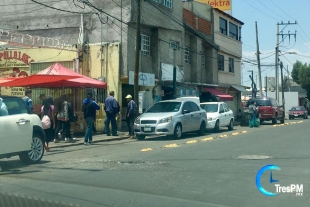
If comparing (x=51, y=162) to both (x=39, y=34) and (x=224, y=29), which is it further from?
(x=224, y=29)

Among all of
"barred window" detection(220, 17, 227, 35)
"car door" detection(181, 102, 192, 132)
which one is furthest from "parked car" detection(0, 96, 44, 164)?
"barred window" detection(220, 17, 227, 35)

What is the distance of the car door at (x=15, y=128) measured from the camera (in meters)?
10.0

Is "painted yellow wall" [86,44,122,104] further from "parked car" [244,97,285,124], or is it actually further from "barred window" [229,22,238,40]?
"barred window" [229,22,238,40]

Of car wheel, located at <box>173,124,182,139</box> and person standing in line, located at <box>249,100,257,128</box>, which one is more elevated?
person standing in line, located at <box>249,100,257,128</box>

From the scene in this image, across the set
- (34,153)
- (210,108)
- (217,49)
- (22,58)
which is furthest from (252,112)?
(34,153)

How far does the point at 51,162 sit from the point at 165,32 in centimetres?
1748

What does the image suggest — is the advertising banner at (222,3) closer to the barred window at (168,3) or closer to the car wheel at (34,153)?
the barred window at (168,3)

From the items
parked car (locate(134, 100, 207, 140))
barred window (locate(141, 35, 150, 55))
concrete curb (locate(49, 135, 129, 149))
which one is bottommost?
concrete curb (locate(49, 135, 129, 149))

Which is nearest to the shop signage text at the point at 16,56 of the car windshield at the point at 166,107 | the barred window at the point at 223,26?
the car windshield at the point at 166,107

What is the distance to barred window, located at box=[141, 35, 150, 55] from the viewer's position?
26234 mm

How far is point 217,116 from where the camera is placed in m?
23.0

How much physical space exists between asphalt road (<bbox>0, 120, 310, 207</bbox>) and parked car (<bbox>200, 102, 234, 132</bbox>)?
28.5 feet

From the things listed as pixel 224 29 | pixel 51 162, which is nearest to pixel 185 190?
pixel 51 162

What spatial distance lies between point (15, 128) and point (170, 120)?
8.27 metres
